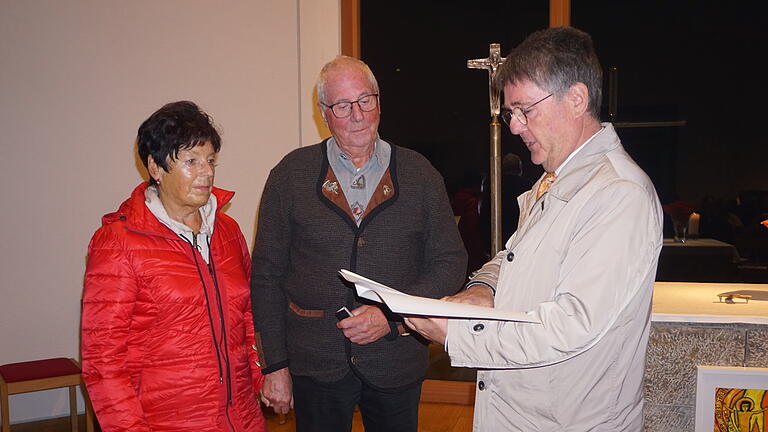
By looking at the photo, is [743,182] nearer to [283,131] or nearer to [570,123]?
[283,131]

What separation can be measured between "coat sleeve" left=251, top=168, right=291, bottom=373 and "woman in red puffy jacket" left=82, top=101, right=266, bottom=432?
0.23ft

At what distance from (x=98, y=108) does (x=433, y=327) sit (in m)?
3.14

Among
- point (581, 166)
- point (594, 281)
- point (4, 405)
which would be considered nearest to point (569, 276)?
point (594, 281)

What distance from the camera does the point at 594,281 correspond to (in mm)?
1203

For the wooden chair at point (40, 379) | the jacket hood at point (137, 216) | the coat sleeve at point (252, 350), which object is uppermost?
the jacket hood at point (137, 216)

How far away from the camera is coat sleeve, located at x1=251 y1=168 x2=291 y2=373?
1966 mm

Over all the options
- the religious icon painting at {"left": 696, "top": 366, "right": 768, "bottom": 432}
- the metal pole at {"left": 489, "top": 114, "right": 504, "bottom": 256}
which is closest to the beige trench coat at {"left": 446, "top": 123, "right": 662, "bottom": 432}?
the religious icon painting at {"left": 696, "top": 366, "right": 768, "bottom": 432}

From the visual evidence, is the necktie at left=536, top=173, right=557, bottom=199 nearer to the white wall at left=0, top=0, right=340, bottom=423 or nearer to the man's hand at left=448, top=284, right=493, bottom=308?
the man's hand at left=448, top=284, right=493, bottom=308

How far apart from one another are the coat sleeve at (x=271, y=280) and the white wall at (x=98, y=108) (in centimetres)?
204

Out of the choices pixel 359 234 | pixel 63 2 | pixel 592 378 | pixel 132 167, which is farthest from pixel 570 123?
pixel 63 2

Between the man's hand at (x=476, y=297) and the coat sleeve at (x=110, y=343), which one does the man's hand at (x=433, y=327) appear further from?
the coat sleeve at (x=110, y=343)

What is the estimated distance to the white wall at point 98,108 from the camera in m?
3.75

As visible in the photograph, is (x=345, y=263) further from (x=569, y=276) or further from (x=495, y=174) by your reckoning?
(x=495, y=174)

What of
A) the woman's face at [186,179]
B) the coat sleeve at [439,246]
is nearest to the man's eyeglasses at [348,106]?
the coat sleeve at [439,246]
